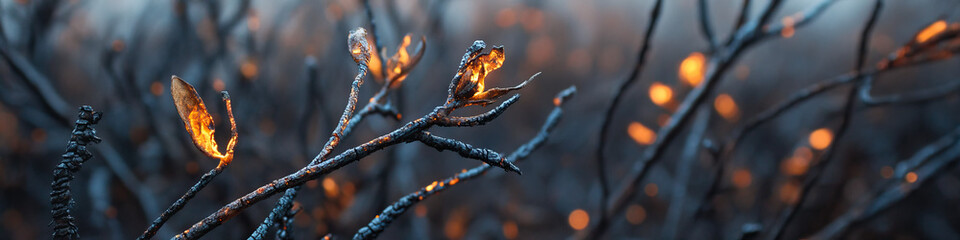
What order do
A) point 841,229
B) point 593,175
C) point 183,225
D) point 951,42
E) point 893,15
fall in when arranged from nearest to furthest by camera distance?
1. point 951,42
2. point 841,229
3. point 183,225
4. point 593,175
5. point 893,15

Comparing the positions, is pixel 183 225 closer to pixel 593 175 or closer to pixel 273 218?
pixel 273 218

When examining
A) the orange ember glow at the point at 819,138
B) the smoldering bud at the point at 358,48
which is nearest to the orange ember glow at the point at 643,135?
the orange ember glow at the point at 819,138

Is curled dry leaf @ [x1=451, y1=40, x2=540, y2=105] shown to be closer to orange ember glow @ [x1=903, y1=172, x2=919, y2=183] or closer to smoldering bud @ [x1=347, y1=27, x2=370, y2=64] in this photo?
smoldering bud @ [x1=347, y1=27, x2=370, y2=64]

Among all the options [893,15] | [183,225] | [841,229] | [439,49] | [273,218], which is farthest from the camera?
[893,15]

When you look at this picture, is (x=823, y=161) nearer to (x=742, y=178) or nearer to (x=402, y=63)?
(x=402, y=63)

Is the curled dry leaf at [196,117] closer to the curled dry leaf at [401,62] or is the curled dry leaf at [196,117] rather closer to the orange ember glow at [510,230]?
the curled dry leaf at [401,62]

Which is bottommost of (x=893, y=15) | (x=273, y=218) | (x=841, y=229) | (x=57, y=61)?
(x=273, y=218)

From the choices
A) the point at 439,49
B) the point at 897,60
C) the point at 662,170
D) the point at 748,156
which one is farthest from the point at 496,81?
the point at 897,60

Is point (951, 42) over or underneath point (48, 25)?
underneath
